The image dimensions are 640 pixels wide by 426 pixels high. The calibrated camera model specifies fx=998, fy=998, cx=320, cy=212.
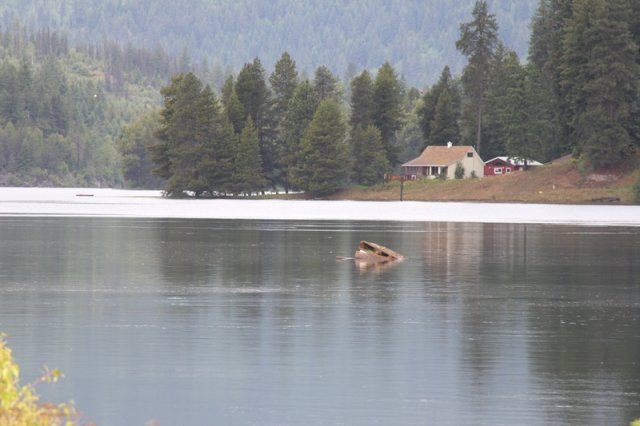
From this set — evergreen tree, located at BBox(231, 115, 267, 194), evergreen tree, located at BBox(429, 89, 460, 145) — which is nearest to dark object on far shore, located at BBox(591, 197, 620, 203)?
evergreen tree, located at BBox(429, 89, 460, 145)

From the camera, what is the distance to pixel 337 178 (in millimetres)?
142625

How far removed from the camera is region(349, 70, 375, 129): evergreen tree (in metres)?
152

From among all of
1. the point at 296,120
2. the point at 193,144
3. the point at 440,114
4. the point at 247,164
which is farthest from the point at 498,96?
the point at 193,144

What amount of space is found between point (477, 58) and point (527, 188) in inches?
1331

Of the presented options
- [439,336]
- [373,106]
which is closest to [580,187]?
[373,106]

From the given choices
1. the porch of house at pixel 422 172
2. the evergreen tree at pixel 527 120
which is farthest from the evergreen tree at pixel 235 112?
the evergreen tree at pixel 527 120

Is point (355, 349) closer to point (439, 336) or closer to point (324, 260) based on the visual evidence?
point (439, 336)

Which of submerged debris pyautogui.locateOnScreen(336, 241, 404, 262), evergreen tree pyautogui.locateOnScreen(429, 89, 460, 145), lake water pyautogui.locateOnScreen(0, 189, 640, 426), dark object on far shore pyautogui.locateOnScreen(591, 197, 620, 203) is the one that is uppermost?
evergreen tree pyautogui.locateOnScreen(429, 89, 460, 145)

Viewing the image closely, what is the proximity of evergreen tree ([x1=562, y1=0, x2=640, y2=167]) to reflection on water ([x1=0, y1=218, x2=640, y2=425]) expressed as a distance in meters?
77.2

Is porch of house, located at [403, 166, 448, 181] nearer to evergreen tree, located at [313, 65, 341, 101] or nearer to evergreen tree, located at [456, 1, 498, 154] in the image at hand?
evergreen tree, located at [456, 1, 498, 154]

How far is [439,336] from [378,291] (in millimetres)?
Result: 7552

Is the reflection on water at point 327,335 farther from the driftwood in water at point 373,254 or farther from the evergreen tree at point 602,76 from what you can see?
the evergreen tree at point 602,76

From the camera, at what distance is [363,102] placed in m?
153

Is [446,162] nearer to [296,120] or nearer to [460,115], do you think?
[460,115]
